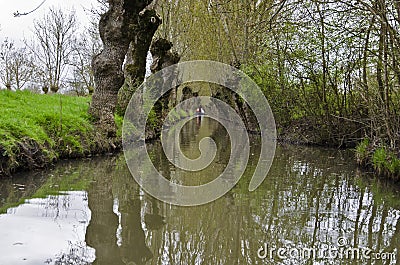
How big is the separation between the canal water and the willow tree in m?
3.72

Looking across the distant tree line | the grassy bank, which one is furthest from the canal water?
the distant tree line

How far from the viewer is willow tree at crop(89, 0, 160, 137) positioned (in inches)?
435

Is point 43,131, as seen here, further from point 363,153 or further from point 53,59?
point 53,59

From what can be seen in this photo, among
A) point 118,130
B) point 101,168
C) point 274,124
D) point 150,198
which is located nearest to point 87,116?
point 118,130

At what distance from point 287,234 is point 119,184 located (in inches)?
142

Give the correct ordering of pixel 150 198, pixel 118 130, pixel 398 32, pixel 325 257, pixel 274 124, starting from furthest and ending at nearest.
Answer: pixel 274 124 → pixel 118 130 → pixel 398 32 → pixel 150 198 → pixel 325 257

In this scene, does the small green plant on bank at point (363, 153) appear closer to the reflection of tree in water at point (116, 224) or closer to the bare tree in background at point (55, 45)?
the reflection of tree in water at point (116, 224)

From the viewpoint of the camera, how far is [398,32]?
795cm

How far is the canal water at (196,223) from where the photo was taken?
393cm

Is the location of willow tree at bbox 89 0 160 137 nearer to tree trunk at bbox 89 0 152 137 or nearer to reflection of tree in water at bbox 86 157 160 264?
tree trunk at bbox 89 0 152 137

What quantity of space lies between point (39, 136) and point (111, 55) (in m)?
3.42

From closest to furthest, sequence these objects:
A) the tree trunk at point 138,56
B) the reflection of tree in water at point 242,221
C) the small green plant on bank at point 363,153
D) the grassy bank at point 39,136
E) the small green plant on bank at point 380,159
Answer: the reflection of tree in water at point 242,221 → the grassy bank at point 39,136 → the small green plant on bank at point 380,159 → the small green plant on bank at point 363,153 → the tree trunk at point 138,56

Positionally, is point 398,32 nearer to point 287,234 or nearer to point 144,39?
point 287,234

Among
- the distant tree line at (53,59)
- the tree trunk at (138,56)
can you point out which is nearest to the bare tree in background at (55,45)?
the distant tree line at (53,59)
